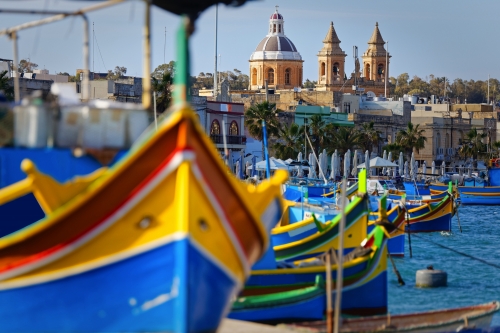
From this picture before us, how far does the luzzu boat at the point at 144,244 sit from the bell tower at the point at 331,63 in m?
110

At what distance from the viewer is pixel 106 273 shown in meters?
11.7

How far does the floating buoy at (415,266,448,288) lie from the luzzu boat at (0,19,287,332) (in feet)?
50.8

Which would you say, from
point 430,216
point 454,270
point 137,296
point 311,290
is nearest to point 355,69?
point 430,216

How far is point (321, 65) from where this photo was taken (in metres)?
125

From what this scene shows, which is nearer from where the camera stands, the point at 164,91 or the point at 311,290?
the point at 311,290

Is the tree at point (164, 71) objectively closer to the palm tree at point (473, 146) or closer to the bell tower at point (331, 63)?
the bell tower at point (331, 63)

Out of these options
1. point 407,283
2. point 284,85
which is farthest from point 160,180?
point 284,85

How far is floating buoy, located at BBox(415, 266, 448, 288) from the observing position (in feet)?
88.5

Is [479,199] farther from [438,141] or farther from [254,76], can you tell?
[254,76]

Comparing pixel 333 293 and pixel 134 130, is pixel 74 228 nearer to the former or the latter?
pixel 134 130

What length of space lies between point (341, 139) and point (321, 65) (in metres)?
49.8

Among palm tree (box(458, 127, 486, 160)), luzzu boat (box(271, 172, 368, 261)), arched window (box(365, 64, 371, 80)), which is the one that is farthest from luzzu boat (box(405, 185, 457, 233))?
arched window (box(365, 64, 371, 80))

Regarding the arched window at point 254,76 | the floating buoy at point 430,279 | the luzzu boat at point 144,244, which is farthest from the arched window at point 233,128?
the luzzu boat at point 144,244

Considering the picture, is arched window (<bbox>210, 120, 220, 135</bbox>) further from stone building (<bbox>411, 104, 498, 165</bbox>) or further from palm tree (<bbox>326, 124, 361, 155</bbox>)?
stone building (<bbox>411, 104, 498, 165</bbox>)
